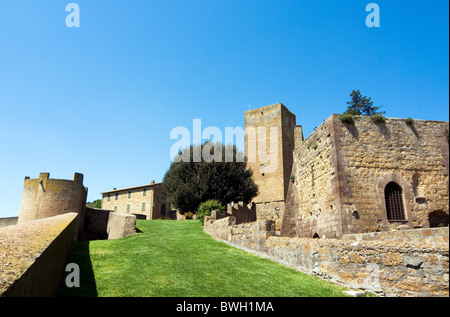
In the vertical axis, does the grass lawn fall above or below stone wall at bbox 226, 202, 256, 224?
below

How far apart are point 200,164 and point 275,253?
19861 millimetres

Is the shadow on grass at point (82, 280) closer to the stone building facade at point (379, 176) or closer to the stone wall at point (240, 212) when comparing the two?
the stone building facade at point (379, 176)

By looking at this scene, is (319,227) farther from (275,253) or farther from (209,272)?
(209,272)

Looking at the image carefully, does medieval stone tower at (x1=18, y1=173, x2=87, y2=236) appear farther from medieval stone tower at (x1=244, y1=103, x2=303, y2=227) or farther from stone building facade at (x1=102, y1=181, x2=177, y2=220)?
stone building facade at (x1=102, y1=181, x2=177, y2=220)

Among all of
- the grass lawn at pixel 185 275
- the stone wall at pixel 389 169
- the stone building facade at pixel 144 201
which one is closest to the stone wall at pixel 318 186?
the stone wall at pixel 389 169

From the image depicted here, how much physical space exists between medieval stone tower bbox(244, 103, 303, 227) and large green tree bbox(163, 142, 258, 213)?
35.8 feet

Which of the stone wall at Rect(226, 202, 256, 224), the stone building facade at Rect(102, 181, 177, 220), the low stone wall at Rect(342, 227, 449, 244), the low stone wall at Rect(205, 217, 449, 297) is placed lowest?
the low stone wall at Rect(205, 217, 449, 297)

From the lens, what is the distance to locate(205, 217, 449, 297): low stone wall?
630 centimetres

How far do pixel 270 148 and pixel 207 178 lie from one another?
58.6 feet

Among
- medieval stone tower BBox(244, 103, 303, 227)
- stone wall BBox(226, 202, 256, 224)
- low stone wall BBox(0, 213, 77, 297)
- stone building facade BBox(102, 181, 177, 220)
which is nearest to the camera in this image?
low stone wall BBox(0, 213, 77, 297)

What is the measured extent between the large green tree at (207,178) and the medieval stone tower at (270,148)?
1091 centimetres

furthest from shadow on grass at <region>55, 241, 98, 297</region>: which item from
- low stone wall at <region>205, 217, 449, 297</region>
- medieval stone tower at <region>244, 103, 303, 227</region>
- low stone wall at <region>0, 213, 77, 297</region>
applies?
medieval stone tower at <region>244, 103, 303, 227</region>
